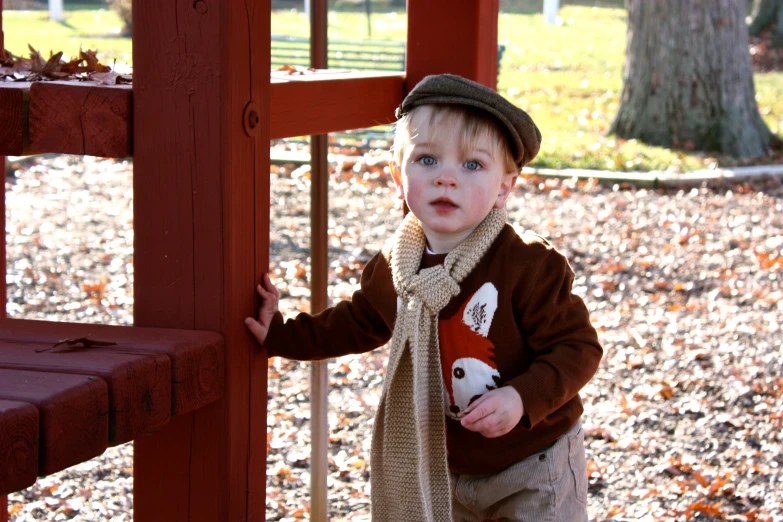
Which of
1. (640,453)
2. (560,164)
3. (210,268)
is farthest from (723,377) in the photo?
(560,164)

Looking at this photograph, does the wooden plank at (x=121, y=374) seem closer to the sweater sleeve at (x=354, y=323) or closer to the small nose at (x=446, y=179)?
the sweater sleeve at (x=354, y=323)

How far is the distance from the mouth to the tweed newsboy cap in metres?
0.20

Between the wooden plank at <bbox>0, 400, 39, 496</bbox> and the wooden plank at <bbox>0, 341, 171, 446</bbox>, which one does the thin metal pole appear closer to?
the wooden plank at <bbox>0, 341, 171, 446</bbox>

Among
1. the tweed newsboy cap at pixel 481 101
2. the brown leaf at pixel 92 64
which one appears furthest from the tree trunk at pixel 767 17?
the brown leaf at pixel 92 64

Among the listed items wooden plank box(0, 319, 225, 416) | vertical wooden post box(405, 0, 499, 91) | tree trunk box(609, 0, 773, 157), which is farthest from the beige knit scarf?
tree trunk box(609, 0, 773, 157)

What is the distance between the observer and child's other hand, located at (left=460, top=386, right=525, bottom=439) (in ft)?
6.98

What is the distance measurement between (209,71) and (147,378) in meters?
0.56

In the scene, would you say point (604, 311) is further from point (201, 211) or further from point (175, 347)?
point (175, 347)

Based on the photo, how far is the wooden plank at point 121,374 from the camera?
1673 millimetres

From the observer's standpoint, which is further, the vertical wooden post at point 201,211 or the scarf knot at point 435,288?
the scarf knot at point 435,288

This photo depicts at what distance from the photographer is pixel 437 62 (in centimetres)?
282

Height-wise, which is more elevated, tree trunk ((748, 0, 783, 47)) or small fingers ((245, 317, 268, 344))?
tree trunk ((748, 0, 783, 47))

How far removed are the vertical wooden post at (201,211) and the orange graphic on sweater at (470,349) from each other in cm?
48

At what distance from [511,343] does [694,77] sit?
10016 mm
